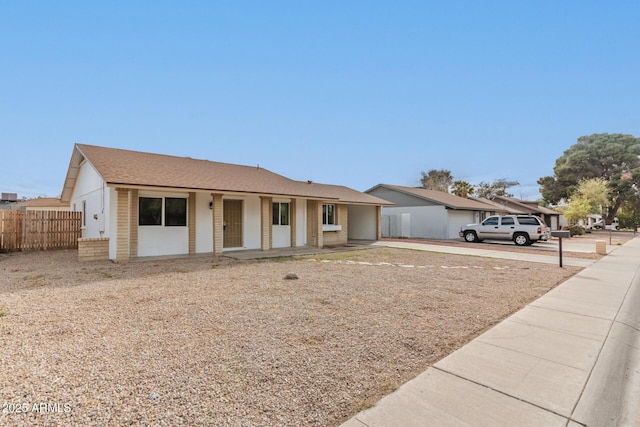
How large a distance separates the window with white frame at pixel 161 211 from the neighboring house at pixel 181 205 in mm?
32

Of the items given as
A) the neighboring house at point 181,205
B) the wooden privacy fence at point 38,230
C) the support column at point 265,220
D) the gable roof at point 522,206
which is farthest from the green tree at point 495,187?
the wooden privacy fence at point 38,230

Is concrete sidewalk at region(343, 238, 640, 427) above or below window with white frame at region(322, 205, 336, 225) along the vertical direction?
below

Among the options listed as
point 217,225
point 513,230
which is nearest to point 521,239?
point 513,230

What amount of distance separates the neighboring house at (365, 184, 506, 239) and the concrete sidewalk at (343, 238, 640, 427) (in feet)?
59.9

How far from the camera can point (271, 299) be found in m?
5.93

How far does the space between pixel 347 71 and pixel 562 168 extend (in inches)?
1851

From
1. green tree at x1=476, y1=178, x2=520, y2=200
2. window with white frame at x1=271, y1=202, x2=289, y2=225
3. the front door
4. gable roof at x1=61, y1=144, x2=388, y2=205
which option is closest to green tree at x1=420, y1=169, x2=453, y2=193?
green tree at x1=476, y1=178, x2=520, y2=200

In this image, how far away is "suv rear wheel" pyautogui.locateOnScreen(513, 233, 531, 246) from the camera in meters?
17.9

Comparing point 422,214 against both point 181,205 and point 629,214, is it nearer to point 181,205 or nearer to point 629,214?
point 181,205

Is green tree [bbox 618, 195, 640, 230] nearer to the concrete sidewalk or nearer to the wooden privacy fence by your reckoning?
the concrete sidewalk

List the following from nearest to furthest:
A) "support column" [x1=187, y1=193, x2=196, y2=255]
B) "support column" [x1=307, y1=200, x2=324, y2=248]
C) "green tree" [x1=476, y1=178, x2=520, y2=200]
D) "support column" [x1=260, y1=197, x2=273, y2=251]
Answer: "support column" [x1=187, y1=193, x2=196, y2=255] → "support column" [x1=260, y1=197, x2=273, y2=251] → "support column" [x1=307, y1=200, x2=324, y2=248] → "green tree" [x1=476, y1=178, x2=520, y2=200]

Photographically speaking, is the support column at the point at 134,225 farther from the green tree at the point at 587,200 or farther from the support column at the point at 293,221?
the green tree at the point at 587,200

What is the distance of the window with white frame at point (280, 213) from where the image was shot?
15.0 m

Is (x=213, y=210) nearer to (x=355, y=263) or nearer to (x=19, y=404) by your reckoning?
(x=355, y=263)
